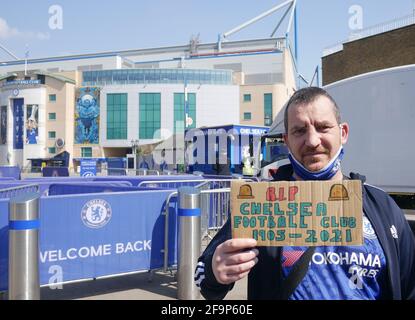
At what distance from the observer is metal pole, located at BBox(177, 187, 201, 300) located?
18.2ft

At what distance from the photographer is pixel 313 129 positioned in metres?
1.90

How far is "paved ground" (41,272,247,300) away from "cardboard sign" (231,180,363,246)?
13.0ft

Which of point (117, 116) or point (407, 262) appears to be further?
point (117, 116)

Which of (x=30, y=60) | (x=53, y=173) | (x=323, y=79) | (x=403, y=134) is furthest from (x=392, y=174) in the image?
(x=30, y=60)

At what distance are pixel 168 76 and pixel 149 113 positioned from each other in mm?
7115

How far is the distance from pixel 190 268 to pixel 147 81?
66023 millimetres

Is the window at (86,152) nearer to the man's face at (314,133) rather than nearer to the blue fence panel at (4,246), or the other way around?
the blue fence panel at (4,246)

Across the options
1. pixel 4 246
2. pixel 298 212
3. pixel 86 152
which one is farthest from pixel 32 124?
pixel 298 212

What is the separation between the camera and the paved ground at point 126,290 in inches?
229

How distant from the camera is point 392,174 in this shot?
34.3 ft

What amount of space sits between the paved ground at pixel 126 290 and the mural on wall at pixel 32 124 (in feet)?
228

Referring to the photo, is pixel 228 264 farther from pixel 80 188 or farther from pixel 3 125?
pixel 3 125

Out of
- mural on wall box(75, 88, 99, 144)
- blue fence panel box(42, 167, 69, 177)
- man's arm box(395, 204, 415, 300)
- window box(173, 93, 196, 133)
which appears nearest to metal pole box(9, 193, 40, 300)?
man's arm box(395, 204, 415, 300)

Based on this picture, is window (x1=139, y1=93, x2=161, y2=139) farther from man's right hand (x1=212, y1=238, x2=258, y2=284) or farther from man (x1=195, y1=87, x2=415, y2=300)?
man's right hand (x1=212, y1=238, x2=258, y2=284)
